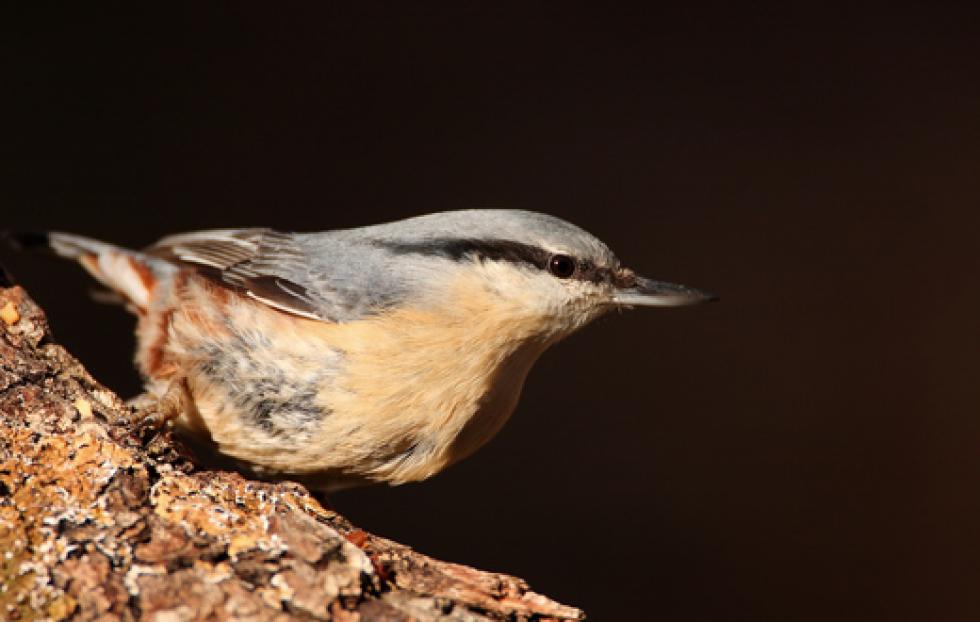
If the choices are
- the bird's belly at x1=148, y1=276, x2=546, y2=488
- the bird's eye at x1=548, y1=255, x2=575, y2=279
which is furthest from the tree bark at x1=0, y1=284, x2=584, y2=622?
the bird's eye at x1=548, y1=255, x2=575, y2=279

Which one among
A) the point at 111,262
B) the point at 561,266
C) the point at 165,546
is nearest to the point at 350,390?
the point at 561,266

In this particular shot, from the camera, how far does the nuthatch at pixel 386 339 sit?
7.02 feet

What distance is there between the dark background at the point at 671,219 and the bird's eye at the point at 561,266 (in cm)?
184

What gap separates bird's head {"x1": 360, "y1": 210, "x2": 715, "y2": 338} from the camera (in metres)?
2.22

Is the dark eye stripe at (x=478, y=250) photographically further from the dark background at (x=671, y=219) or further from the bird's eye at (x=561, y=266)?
the dark background at (x=671, y=219)

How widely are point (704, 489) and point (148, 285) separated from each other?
7.55 ft

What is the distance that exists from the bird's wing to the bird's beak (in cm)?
64

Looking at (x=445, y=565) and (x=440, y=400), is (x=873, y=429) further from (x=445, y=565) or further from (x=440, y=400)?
(x=445, y=565)

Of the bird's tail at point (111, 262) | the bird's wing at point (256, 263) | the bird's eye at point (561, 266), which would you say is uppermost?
the bird's eye at point (561, 266)

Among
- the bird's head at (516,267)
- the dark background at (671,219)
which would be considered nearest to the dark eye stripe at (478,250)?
the bird's head at (516,267)

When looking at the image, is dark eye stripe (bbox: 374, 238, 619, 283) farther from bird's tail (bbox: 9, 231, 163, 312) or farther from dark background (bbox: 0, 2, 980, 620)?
dark background (bbox: 0, 2, 980, 620)

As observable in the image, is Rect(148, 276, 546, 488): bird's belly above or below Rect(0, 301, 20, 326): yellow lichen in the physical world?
below

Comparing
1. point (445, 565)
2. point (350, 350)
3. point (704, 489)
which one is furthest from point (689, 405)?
point (445, 565)

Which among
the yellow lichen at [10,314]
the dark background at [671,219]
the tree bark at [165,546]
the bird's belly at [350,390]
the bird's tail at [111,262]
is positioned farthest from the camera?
the dark background at [671,219]
